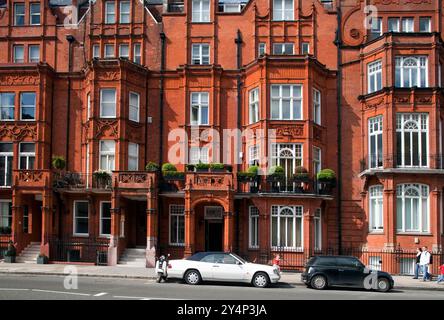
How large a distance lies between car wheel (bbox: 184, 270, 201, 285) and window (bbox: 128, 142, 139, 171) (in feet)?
37.8

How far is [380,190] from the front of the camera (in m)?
31.2

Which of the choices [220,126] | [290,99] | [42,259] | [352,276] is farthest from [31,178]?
[352,276]

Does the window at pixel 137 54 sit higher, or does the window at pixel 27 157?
the window at pixel 137 54

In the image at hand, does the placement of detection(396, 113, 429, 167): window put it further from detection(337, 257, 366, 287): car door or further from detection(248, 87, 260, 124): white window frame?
detection(337, 257, 366, 287): car door

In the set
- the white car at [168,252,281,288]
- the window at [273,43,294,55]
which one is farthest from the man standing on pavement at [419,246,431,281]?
the window at [273,43,294,55]

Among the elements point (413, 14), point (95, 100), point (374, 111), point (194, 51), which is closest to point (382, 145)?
point (374, 111)

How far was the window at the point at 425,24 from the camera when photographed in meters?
33.4

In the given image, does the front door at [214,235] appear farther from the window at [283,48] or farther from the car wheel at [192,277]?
the window at [283,48]

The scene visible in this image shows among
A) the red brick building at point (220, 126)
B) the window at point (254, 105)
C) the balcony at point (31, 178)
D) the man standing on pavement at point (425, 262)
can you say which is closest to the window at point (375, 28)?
the red brick building at point (220, 126)

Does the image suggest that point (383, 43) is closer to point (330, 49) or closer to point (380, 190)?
point (330, 49)

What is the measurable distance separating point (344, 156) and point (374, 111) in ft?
10.2

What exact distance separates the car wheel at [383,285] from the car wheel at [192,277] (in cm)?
743

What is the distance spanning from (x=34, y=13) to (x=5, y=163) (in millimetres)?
9888

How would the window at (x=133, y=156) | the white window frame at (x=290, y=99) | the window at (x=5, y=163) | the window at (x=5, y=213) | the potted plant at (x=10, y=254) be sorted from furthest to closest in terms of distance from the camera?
the window at (x=5, y=213), the window at (x=5, y=163), the window at (x=133, y=156), the white window frame at (x=290, y=99), the potted plant at (x=10, y=254)
